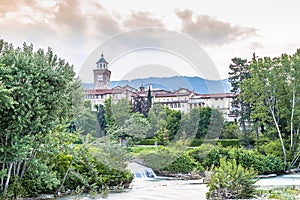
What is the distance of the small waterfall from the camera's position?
1398 centimetres

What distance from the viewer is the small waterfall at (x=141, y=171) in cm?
1398

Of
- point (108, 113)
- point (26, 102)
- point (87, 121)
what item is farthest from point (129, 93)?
point (26, 102)

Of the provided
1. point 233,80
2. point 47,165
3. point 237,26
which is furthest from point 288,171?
point 233,80

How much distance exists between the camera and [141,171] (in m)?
14.3

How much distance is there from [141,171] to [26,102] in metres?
6.72

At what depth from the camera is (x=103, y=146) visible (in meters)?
10.5

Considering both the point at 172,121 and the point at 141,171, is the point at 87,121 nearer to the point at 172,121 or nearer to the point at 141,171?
the point at 172,121

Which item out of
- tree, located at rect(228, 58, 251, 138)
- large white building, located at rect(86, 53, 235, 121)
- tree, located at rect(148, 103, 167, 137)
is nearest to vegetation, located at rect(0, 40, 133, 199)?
large white building, located at rect(86, 53, 235, 121)

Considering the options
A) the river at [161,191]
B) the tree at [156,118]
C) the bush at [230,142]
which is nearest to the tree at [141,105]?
the tree at [156,118]

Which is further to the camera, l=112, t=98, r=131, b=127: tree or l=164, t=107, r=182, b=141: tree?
l=164, t=107, r=182, b=141: tree

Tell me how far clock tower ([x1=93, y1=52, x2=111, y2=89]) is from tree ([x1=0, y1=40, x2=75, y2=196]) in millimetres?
2336

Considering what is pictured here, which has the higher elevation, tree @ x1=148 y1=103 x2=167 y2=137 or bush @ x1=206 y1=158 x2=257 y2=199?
tree @ x1=148 y1=103 x2=167 y2=137

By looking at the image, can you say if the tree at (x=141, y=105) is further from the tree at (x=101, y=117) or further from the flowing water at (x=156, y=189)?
the flowing water at (x=156, y=189)

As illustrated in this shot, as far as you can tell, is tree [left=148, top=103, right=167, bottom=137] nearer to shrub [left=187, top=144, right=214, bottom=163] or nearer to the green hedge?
the green hedge
